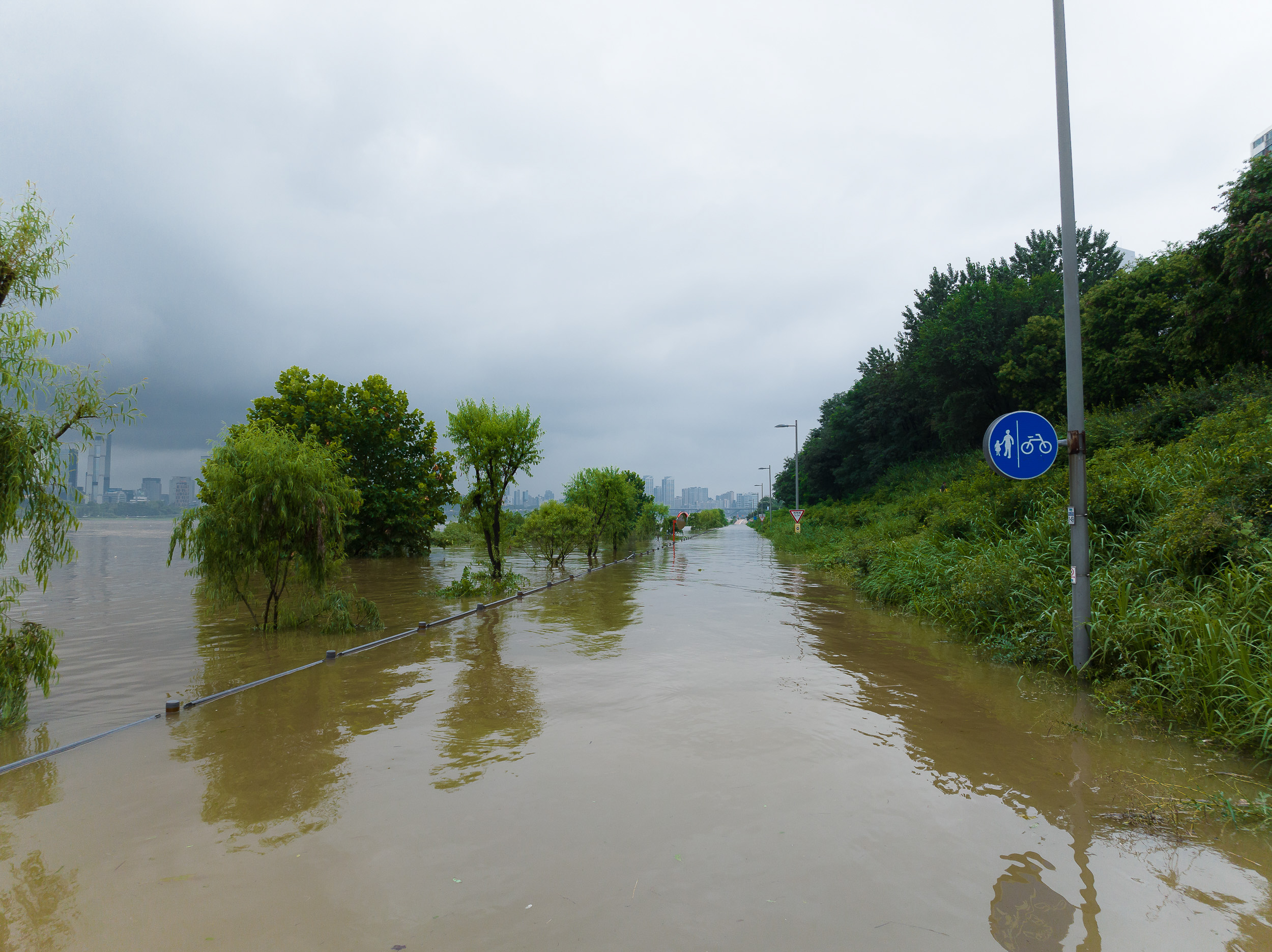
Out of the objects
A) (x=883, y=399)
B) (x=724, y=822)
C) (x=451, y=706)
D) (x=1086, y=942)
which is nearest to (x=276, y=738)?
(x=451, y=706)

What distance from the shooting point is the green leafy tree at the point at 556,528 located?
82.3ft

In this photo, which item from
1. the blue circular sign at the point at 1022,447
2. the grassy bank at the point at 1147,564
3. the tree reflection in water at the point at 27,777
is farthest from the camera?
the blue circular sign at the point at 1022,447

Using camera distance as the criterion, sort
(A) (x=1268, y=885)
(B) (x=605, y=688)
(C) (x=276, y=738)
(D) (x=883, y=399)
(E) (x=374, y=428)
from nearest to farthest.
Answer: (A) (x=1268, y=885)
(C) (x=276, y=738)
(B) (x=605, y=688)
(E) (x=374, y=428)
(D) (x=883, y=399)

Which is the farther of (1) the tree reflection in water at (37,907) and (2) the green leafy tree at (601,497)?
(2) the green leafy tree at (601,497)

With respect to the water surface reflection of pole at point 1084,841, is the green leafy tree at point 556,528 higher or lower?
higher

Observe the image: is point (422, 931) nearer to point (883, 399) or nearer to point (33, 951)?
point (33, 951)

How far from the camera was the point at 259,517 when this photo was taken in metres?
10.6

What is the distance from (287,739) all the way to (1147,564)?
994 cm

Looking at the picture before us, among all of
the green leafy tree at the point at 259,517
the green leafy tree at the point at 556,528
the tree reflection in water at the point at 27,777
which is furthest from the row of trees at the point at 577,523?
the tree reflection in water at the point at 27,777

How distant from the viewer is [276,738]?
232 inches

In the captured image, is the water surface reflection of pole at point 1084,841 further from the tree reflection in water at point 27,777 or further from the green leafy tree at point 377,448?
the green leafy tree at point 377,448

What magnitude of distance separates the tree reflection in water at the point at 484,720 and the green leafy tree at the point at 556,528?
1555 cm

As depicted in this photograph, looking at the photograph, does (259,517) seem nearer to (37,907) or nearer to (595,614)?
(595,614)

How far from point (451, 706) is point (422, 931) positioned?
401 centimetres
